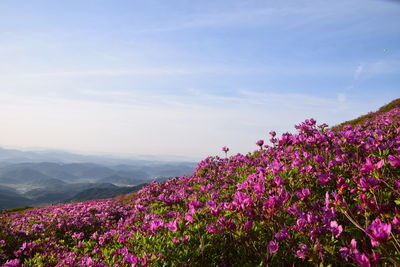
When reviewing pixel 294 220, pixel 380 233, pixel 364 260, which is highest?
pixel 380 233

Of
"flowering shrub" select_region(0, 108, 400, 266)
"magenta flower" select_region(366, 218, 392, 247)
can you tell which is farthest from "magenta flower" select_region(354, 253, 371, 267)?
"magenta flower" select_region(366, 218, 392, 247)

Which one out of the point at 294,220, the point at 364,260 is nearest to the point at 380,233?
the point at 364,260

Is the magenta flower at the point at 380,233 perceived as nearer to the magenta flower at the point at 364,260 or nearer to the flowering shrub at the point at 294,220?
the flowering shrub at the point at 294,220

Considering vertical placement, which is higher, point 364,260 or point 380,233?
point 380,233

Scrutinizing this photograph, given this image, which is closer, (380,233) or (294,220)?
(380,233)

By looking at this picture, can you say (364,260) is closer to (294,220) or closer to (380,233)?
(380,233)

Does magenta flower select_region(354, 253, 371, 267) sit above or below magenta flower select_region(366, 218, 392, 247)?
below

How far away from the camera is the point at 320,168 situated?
19.1ft

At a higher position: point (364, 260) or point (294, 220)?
point (364, 260)

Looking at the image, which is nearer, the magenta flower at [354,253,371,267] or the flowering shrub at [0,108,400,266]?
the magenta flower at [354,253,371,267]

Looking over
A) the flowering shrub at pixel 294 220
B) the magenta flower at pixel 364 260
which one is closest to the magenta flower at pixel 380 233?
the flowering shrub at pixel 294 220

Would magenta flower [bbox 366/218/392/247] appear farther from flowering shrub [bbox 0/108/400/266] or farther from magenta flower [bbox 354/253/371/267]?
magenta flower [bbox 354/253/371/267]

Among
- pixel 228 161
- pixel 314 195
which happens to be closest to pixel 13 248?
pixel 228 161

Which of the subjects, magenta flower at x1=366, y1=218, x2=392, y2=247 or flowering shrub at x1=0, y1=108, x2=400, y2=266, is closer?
magenta flower at x1=366, y1=218, x2=392, y2=247
